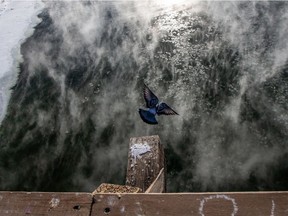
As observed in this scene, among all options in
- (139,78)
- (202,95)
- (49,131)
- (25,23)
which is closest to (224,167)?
(202,95)

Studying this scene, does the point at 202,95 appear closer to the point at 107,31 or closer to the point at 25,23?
the point at 107,31

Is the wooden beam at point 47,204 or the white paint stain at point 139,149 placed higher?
the wooden beam at point 47,204

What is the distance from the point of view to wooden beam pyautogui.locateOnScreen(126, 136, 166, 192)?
8.89 feet

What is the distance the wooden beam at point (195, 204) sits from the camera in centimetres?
167

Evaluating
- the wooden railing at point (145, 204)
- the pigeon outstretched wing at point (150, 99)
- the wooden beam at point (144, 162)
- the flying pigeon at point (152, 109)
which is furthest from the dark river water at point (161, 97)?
the wooden railing at point (145, 204)

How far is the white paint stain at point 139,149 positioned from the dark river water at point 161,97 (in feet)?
3.34

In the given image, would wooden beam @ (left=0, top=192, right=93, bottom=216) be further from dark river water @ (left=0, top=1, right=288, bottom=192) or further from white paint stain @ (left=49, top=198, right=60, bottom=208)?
dark river water @ (left=0, top=1, right=288, bottom=192)

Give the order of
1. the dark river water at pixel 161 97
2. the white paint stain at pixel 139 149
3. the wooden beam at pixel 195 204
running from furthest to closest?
the dark river water at pixel 161 97, the white paint stain at pixel 139 149, the wooden beam at pixel 195 204

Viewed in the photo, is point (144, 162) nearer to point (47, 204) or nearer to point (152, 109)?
point (47, 204)

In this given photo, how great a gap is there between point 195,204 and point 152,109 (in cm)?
226

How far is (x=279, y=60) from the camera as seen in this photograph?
5129 mm

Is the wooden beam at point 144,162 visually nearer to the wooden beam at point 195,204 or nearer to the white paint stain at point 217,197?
the wooden beam at point 195,204

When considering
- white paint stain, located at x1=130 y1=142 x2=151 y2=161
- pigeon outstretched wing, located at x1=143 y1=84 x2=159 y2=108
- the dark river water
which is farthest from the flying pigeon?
white paint stain, located at x1=130 y1=142 x2=151 y2=161

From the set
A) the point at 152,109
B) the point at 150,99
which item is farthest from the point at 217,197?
the point at 152,109
